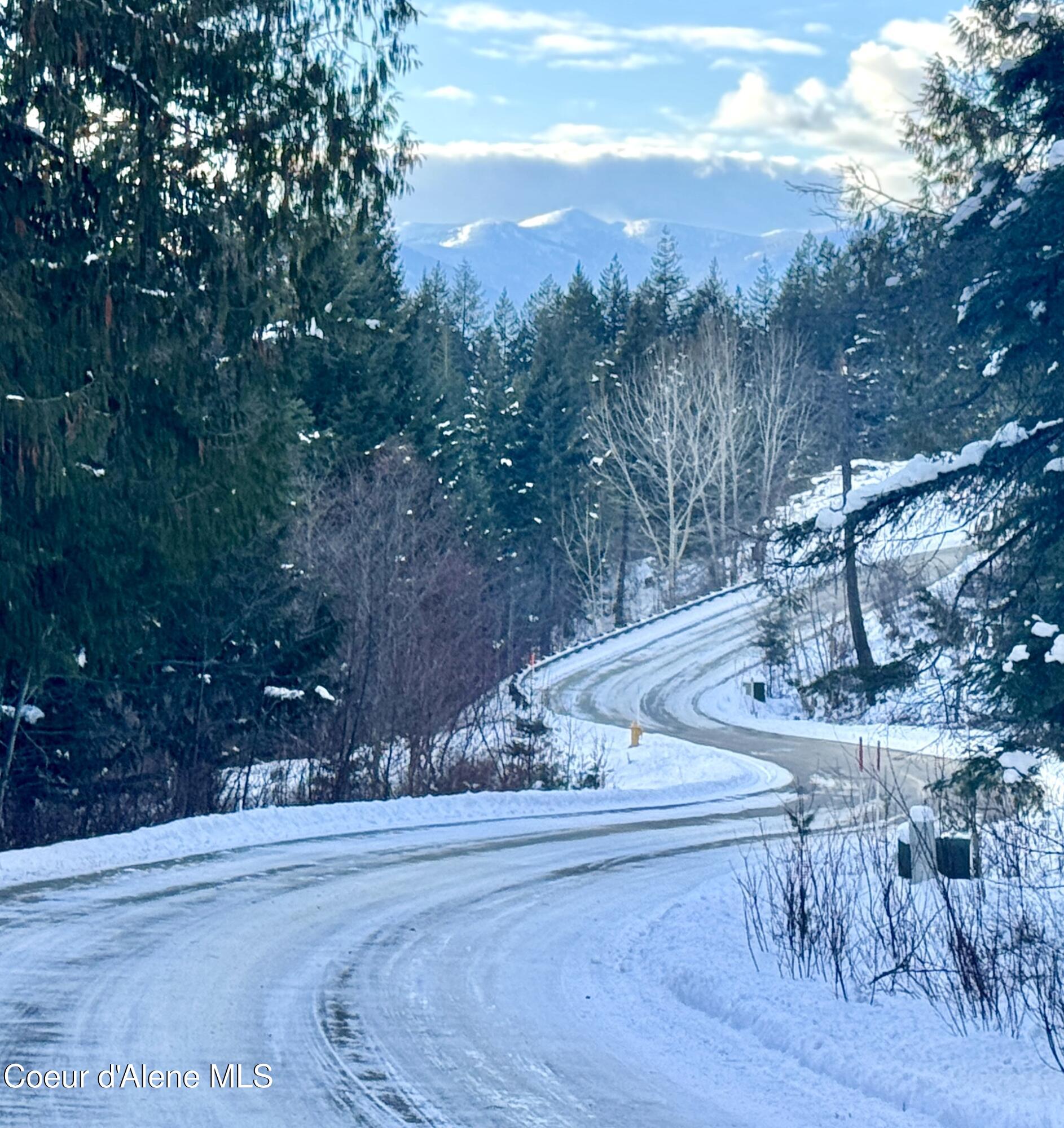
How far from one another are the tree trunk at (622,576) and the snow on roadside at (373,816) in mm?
34994

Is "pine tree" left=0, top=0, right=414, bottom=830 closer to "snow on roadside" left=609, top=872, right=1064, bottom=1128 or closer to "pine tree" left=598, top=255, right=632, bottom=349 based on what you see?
"snow on roadside" left=609, top=872, right=1064, bottom=1128

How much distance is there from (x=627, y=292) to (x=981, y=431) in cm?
7179

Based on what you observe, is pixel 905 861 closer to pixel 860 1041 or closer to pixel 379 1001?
pixel 860 1041

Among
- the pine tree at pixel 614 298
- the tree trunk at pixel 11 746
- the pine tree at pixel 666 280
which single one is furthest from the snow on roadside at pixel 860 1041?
the pine tree at pixel 614 298

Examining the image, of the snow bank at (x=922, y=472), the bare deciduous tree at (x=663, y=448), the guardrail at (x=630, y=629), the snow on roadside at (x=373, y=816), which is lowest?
the snow on roadside at (x=373, y=816)

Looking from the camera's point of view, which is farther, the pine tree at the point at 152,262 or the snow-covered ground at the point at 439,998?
the pine tree at the point at 152,262

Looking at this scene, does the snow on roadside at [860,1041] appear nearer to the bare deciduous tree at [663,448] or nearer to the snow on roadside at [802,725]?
the snow on roadside at [802,725]

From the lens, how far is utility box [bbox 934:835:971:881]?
11.7 m

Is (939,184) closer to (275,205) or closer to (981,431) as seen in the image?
(275,205)

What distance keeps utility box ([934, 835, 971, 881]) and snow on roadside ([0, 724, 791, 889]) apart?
6867mm

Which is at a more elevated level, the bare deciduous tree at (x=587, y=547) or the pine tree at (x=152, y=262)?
the bare deciduous tree at (x=587, y=547)

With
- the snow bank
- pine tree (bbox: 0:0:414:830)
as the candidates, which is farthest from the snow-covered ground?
the snow bank

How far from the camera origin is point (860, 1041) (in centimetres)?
697

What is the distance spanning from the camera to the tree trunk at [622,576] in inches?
2638
